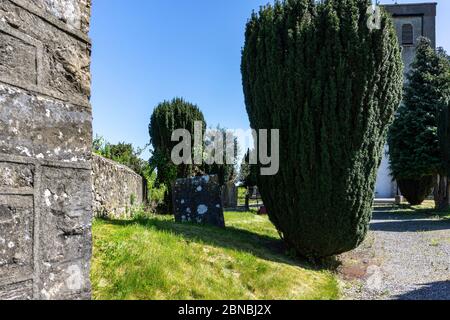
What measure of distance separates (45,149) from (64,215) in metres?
0.36

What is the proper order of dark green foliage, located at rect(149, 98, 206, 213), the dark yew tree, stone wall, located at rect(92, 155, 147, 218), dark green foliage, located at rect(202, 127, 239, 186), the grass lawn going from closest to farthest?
1. the grass lawn
2. stone wall, located at rect(92, 155, 147, 218)
3. dark green foliage, located at rect(149, 98, 206, 213)
4. the dark yew tree
5. dark green foliage, located at rect(202, 127, 239, 186)

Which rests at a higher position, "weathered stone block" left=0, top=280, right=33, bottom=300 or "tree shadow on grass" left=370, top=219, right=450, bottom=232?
"weathered stone block" left=0, top=280, right=33, bottom=300

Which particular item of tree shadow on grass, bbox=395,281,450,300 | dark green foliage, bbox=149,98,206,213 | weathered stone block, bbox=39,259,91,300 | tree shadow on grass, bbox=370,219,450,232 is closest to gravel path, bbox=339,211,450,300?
tree shadow on grass, bbox=395,281,450,300

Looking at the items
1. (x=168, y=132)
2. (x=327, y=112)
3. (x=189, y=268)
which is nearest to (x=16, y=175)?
(x=189, y=268)

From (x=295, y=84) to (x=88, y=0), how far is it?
4.87 m

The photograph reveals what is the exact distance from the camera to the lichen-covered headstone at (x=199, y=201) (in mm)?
8672

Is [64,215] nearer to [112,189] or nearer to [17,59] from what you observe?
[17,59]

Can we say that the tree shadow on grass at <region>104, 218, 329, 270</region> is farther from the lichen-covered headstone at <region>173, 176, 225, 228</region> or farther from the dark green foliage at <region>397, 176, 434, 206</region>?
the dark green foliage at <region>397, 176, 434, 206</region>

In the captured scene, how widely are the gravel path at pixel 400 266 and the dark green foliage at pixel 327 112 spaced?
2.60 ft

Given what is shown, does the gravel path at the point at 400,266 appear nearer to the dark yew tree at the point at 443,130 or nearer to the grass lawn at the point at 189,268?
the grass lawn at the point at 189,268

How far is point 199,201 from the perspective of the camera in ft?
28.9

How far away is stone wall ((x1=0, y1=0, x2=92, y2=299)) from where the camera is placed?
1.77 metres

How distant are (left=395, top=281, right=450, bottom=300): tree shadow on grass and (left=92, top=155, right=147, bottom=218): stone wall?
510cm

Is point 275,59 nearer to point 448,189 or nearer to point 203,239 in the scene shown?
point 203,239
